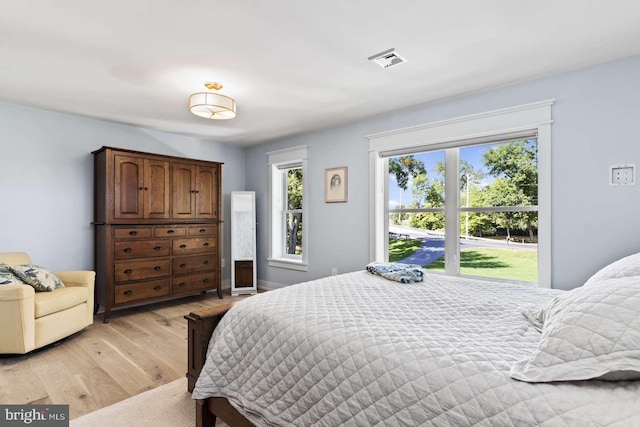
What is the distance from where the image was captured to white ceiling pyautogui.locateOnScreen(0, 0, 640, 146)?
189cm

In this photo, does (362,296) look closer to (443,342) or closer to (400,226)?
(443,342)

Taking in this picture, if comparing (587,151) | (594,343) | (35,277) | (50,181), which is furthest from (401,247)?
(50,181)

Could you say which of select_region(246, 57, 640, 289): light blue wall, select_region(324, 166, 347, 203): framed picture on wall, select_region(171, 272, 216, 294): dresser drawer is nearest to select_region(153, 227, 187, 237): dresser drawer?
select_region(171, 272, 216, 294): dresser drawer

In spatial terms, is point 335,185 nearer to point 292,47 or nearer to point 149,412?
point 292,47

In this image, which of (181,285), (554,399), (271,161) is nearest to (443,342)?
(554,399)

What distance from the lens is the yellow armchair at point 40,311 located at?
257 centimetres

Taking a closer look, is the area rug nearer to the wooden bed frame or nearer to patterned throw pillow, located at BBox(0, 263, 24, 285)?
the wooden bed frame

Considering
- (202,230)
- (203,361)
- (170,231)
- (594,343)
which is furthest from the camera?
(202,230)

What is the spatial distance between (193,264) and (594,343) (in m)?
4.27

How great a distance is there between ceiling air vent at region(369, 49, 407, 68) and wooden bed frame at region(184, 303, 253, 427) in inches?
80.4

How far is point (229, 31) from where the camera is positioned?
6.91ft

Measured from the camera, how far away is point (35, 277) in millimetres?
2969

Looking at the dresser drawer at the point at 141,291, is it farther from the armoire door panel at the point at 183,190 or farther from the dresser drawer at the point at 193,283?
the armoire door panel at the point at 183,190

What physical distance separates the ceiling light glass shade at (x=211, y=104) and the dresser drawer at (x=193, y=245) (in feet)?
6.32
